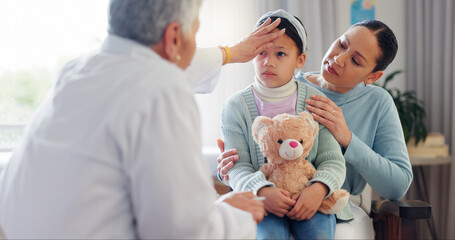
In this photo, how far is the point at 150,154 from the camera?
0.95 metres

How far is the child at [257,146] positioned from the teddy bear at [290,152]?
0.11 feet

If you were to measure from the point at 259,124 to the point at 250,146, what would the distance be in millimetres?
182

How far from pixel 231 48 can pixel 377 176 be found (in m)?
0.76

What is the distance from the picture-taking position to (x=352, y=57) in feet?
6.20

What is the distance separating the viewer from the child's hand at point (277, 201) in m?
1.49

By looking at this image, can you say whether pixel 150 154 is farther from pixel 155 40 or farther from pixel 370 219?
pixel 370 219

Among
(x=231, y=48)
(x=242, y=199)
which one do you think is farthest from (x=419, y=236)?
(x=242, y=199)

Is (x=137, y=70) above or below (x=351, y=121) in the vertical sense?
above

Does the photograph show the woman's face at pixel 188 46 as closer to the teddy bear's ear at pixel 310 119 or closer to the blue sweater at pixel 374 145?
the teddy bear's ear at pixel 310 119

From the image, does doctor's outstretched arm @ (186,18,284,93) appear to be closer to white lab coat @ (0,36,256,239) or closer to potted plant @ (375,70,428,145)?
white lab coat @ (0,36,256,239)

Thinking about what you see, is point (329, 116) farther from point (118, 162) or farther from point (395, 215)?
point (118, 162)

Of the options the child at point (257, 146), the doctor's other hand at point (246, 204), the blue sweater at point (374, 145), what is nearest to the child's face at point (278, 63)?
the child at point (257, 146)

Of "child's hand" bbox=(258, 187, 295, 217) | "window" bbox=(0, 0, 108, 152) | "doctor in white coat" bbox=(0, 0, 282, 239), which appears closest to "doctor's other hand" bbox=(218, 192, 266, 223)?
"doctor in white coat" bbox=(0, 0, 282, 239)

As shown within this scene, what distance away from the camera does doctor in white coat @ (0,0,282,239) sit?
0.96 metres
